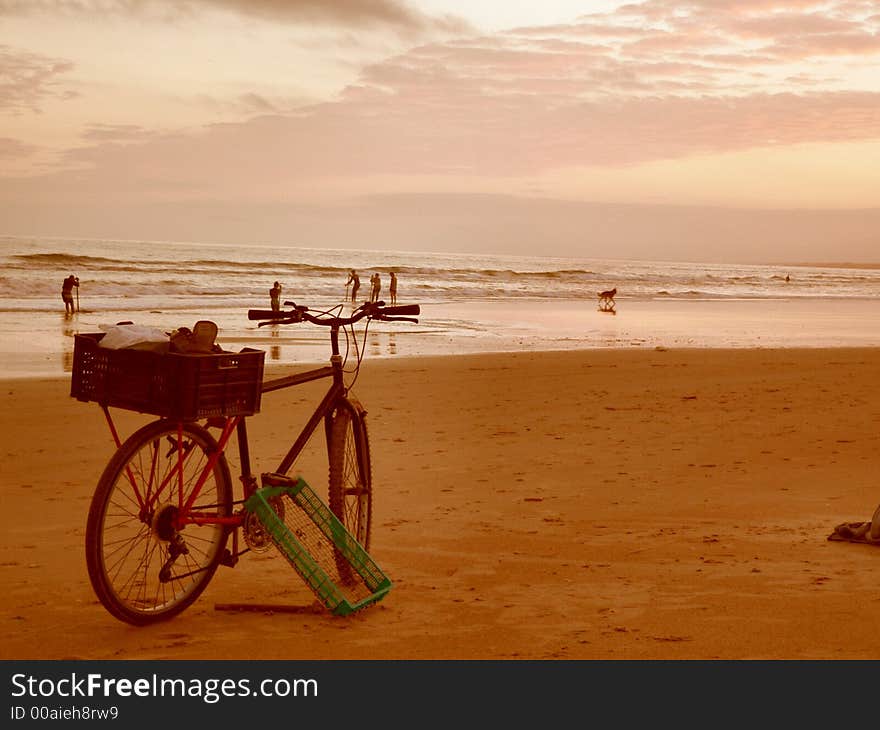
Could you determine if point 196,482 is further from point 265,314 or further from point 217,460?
point 265,314

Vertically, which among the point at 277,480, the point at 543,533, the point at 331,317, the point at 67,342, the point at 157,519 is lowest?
the point at 67,342

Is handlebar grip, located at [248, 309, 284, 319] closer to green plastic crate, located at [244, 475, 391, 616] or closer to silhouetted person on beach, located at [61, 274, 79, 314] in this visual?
green plastic crate, located at [244, 475, 391, 616]

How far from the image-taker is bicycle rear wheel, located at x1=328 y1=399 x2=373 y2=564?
506 centimetres

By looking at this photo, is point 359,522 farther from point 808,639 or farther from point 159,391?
point 808,639

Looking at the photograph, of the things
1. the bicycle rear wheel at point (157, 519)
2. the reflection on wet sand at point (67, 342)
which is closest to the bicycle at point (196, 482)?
the bicycle rear wheel at point (157, 519)

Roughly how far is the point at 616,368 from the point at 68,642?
504 inches

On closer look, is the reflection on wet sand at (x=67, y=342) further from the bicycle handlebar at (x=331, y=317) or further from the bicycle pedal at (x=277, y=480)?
the bicycle pedal at (x=277, y=480)

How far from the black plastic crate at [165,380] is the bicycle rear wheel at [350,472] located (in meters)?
0.73

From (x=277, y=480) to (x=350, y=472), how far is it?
890 mm

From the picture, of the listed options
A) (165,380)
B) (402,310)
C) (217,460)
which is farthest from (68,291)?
(165,380)

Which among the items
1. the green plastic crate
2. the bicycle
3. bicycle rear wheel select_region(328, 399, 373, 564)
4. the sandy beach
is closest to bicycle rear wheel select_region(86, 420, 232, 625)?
the bicycle

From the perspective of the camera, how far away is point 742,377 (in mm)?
14773

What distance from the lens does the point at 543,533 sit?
21.0ft

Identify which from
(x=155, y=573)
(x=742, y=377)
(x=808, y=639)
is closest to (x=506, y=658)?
(x=808, y=639)
